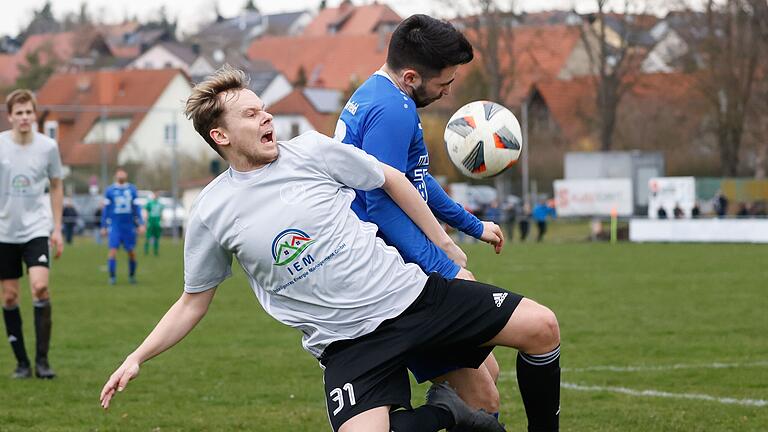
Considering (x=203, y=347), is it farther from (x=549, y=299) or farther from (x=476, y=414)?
(x=476, y=414)

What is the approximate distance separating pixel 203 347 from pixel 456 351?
722 cm

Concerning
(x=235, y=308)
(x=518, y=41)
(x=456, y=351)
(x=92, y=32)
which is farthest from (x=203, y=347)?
(x=92, y=32)

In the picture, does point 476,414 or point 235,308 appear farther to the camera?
point 235,308

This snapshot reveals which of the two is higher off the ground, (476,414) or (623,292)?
(476,414)

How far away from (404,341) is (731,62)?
43.5 metres

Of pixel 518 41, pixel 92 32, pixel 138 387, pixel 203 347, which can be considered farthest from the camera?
pixel 92 32

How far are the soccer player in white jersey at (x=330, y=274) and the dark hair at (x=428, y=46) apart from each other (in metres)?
0.56

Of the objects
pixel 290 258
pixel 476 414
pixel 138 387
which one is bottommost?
pixel 138 387

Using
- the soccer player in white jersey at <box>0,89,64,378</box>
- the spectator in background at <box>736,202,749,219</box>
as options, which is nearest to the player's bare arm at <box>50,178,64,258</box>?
the soccer player in white jersey at <box>0,89,64,378</box>

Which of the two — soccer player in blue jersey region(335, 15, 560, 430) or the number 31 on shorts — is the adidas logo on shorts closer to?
soccer player in blue jersey region(335, 15, 560, 430)

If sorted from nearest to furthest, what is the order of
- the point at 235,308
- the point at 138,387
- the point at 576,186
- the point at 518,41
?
the point at 138,387 → the point at 235,308 → the point at 576,186 → the point at 518,41

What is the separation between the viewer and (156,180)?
142 ft

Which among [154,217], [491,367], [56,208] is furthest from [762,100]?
[491,367]

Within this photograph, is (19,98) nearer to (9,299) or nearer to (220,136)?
(9,299)
